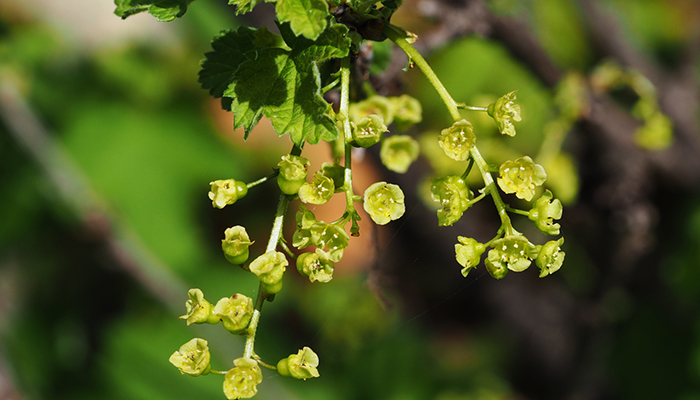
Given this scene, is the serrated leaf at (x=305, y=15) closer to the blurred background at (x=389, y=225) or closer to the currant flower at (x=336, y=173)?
the currant flower at (x=336, y=173)

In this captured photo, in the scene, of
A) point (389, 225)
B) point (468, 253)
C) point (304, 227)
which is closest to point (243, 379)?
point (304, 227)

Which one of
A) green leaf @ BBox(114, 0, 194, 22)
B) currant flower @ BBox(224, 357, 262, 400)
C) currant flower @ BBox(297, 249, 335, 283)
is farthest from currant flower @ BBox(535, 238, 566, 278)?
green leaf @ BBox(114, 0, 194, 22)

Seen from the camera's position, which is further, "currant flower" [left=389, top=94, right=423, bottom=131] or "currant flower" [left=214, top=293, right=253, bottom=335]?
"currant flower" [left=389, top=94, right=423, bottom=131]

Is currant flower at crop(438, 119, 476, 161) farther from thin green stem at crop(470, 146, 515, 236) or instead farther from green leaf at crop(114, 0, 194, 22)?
green leaf at crop(114, 0, 194, 22)

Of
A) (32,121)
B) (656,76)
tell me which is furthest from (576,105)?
(32,121)

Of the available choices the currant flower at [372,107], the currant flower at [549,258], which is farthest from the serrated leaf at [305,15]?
the currant flower at [549,258]
